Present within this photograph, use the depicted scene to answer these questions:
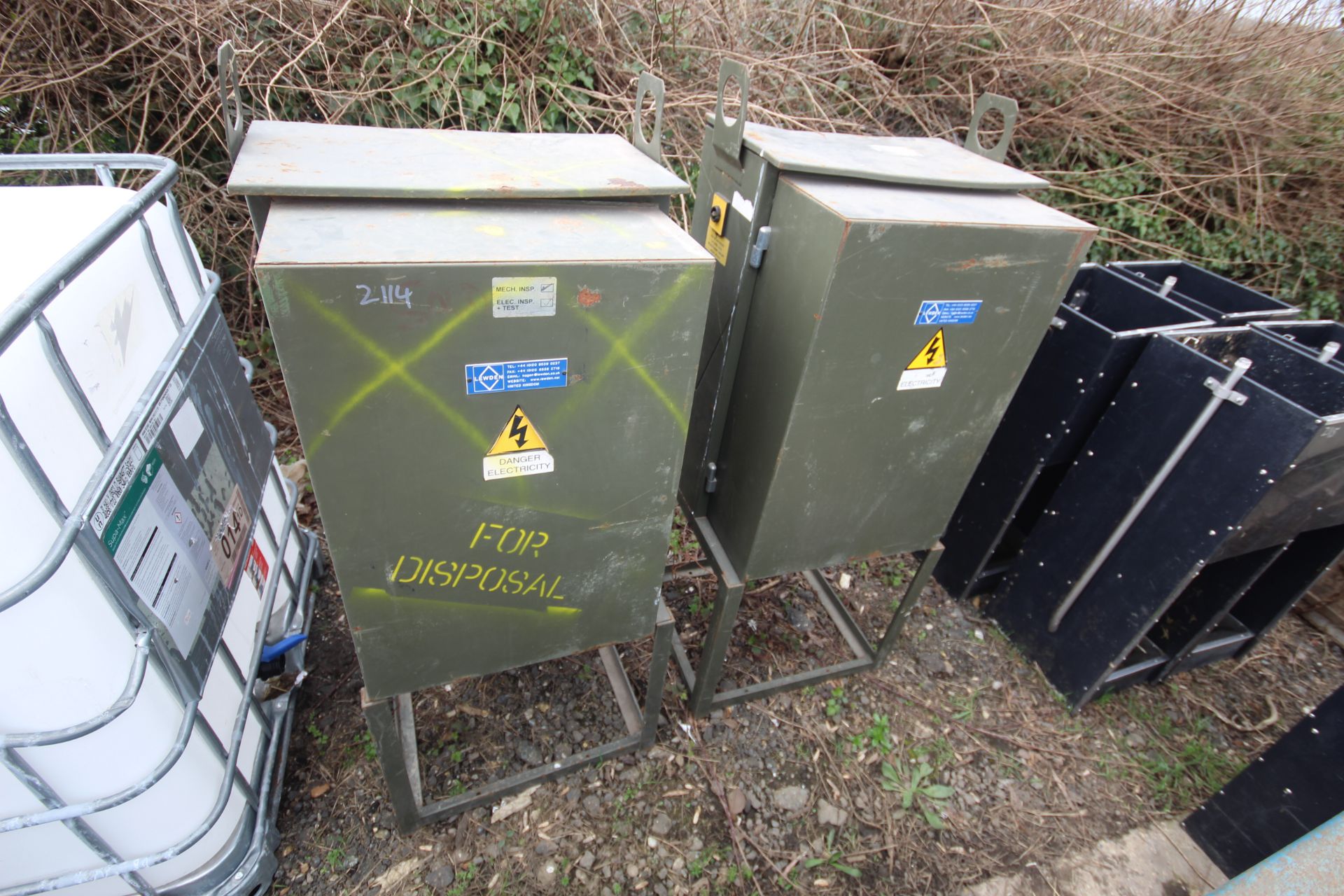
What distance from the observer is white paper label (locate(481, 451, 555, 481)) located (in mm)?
1229

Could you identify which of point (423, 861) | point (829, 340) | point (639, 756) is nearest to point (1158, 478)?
point (829, 340)

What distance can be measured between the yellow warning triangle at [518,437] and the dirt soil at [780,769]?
1.29 m

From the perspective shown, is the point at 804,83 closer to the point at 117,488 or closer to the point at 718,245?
the point at 718,245

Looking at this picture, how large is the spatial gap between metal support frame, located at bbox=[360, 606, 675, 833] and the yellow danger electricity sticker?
38.0 inches

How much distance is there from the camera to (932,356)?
157 cm

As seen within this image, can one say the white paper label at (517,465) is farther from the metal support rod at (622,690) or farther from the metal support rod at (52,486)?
the metal support rod at (622,690)

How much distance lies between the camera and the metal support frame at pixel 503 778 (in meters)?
1.58

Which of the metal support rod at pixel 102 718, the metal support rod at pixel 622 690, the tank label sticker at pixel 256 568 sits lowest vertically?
the metal support rod at pixel 622 690

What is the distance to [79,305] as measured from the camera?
121cm

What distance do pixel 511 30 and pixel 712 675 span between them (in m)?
3.05

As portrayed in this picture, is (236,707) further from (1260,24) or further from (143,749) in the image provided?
(1260,24)

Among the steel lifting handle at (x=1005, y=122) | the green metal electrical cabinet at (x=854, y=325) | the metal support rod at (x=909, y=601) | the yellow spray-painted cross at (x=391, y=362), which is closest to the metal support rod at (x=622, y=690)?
the green metal electrical cabinet at (x=854, y=325)

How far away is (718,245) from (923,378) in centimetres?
65

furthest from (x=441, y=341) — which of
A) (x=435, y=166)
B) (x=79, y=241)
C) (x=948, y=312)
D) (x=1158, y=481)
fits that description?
(x=1158, y=481)
